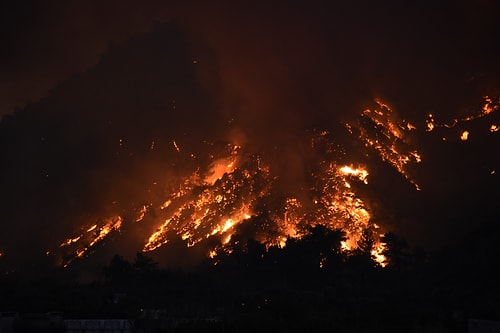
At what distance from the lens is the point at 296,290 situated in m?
79.2

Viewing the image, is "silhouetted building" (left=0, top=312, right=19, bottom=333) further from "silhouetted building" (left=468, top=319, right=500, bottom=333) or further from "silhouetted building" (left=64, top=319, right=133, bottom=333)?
"silhouetted building" (left=468, top=319, right=500, bottom=333)

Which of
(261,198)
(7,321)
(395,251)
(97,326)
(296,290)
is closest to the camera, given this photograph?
(7,321)

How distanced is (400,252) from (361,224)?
23.6 ft

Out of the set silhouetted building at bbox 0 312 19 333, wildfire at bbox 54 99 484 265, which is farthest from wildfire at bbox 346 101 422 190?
silhouetted building at bbox 0 312 19 333

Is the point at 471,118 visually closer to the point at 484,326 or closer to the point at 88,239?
the point at 88,239

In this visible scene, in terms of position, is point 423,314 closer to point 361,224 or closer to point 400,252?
point 400,252

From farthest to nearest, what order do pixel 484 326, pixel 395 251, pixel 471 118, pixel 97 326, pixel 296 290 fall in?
pixel 471 118
pixel 395 251
pixel 296 290
pixel 97 326
pixel 484 326

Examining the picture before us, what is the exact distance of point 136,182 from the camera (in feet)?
346

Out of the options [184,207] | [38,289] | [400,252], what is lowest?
[38,289]

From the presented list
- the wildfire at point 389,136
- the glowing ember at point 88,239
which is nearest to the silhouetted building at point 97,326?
the glowing ember at point 88,239

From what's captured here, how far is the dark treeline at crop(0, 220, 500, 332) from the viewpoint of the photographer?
2429 inches

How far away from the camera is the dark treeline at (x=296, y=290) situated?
61.7m

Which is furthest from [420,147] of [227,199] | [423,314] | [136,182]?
[423,314]

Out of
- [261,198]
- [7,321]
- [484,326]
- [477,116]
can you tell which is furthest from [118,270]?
[477,116]
